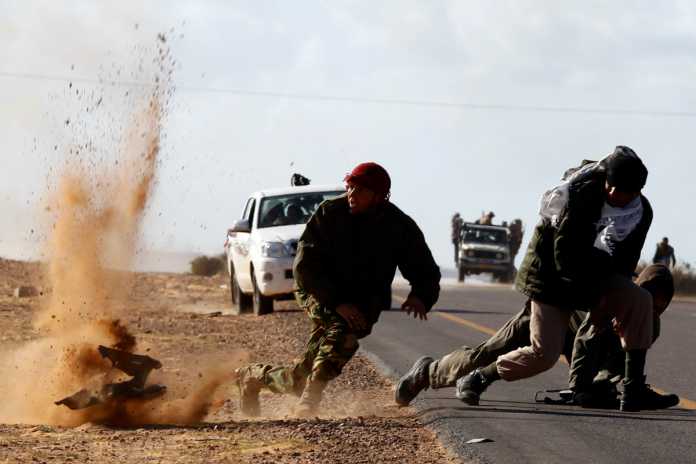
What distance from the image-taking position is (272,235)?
2034 centimetres

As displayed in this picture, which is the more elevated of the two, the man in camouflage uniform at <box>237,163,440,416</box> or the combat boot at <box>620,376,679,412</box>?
the man in camouflage uniform at <box>237,163,440,416</box>

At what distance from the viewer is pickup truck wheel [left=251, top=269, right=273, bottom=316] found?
2112 centimetres

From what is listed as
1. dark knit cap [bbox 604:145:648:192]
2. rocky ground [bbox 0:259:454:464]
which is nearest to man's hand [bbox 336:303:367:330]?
rocky ground [bbox 0:259:454:464]

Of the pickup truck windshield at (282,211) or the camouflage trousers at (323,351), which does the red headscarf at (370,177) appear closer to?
the camouflage trousers at (323,351)

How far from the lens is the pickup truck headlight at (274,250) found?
65.8 feet

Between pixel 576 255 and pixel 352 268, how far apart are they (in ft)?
4.27

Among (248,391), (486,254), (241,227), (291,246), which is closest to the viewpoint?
(248,391)

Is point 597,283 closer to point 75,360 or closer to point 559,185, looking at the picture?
point 559,185

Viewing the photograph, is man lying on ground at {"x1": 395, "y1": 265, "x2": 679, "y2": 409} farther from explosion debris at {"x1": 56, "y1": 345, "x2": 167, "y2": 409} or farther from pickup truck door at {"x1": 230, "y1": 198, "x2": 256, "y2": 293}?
pickup truck door at {"x1": 230, "y1": 198, "x2": 256, "y2": 293}

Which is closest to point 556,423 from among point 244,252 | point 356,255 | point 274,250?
point 356,255

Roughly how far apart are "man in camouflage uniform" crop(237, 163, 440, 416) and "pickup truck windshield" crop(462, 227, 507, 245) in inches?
1571

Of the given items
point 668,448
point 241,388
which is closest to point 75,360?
point 241,388

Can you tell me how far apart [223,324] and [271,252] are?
3.87 feet

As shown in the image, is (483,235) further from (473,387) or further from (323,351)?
(323,351)
